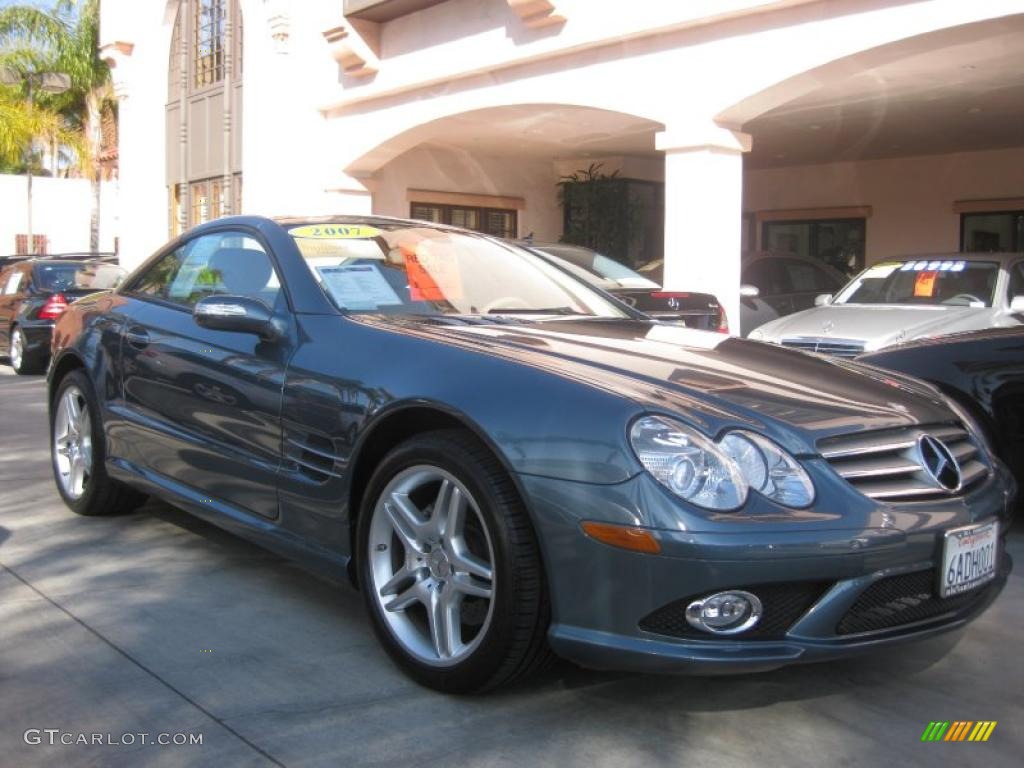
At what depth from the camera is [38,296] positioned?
42.5 feet

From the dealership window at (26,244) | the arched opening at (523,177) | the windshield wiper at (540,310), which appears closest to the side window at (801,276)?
the arched opening at (523,177)

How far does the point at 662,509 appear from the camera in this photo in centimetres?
267

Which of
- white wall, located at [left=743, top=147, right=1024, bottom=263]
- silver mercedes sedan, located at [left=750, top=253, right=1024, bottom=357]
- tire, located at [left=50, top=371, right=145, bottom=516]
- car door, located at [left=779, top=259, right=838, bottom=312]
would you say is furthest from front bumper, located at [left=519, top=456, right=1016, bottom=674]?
white wall, located at [left=743, top=147, right=1024, bottom=263]

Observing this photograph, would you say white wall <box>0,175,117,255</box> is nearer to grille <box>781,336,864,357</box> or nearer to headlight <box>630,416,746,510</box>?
grille <box>781,336,864,357</box>

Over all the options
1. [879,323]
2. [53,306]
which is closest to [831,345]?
[879,323]

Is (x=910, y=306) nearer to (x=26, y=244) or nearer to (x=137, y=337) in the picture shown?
(x=137, y=337)

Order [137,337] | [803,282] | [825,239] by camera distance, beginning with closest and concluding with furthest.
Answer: [137,337] < [803,282] < [825,239]

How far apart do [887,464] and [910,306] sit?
21.0 feet

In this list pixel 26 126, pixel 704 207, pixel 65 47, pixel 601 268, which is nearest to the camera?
pixel 601 268

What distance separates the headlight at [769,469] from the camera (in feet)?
9.00

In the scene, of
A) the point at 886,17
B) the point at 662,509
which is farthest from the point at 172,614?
the point at 886,17

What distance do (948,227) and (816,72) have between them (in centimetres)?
808

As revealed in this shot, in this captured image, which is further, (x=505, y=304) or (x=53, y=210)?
(x=53, y=210)

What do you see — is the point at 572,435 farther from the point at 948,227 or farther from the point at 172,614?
the point at 948,227
